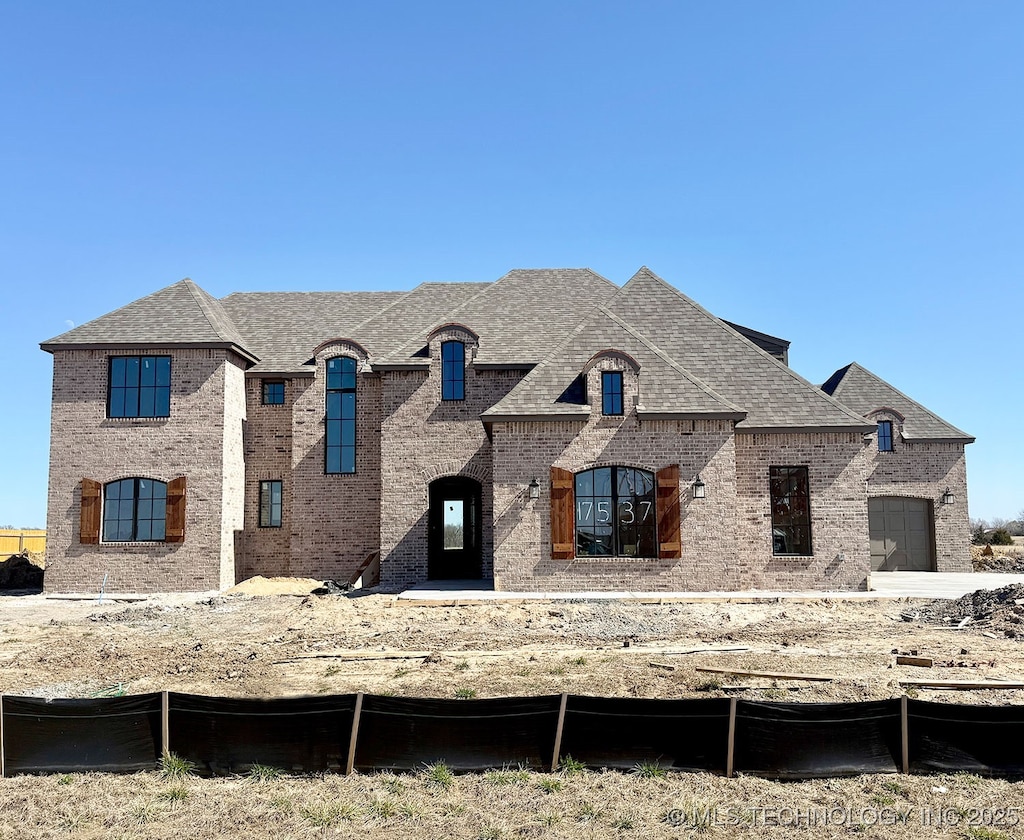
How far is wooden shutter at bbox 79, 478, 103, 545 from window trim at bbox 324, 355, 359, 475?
581cm

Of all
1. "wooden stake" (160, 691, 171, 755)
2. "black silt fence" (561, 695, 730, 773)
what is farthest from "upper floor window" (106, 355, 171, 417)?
"black silt fence" (561, 695, 730, 773)

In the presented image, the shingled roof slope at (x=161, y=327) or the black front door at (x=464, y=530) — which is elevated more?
the shingled roof slope at (x=161, y=327)

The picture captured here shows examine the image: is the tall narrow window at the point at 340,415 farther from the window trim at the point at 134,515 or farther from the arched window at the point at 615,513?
the arched window at the point at 615,513

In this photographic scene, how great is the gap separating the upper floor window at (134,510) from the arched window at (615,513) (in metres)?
11.0

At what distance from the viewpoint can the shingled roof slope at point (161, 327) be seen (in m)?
19.9

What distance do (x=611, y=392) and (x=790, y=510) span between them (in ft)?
16.4

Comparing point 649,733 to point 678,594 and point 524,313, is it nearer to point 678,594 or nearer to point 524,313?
point 678,594

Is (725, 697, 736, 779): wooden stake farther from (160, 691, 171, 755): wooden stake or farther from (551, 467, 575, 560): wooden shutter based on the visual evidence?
(551, 467, 575, 560): wooden shutter

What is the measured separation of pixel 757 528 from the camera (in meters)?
17.4

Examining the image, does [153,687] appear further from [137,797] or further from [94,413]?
[94,413]

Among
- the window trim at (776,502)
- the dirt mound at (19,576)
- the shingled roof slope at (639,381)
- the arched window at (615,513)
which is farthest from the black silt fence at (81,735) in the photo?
the dirt mound at (19,576)

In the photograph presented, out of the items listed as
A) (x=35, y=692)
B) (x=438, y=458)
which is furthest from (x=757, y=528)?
(x=35, y=692)

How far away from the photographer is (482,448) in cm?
1998

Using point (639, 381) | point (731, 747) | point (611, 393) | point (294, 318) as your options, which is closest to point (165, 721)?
point (731, 747)
